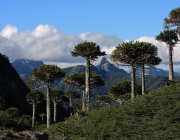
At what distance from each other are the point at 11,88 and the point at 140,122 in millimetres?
116838

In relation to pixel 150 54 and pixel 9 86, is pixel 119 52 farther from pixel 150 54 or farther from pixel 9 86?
pixel 9 86

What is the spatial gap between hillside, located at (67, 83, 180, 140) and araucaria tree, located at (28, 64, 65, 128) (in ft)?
44.8

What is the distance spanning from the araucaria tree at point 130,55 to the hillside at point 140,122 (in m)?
7.82

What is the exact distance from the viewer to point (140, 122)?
2744 centimetres

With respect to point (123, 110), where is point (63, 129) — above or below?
below

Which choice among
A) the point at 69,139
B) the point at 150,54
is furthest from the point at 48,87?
the point at 69,139

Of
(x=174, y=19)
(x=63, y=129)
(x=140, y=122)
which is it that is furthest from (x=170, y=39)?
(x=63, y=129)

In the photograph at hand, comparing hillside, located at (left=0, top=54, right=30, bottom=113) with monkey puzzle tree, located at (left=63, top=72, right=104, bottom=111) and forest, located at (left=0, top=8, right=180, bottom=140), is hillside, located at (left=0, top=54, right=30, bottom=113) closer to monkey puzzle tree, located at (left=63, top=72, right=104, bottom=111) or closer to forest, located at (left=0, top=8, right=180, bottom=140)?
monkey puzzle tree, located at (left=63, top=72, right=104, bottom=111)

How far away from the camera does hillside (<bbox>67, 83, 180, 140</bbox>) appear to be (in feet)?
82.6

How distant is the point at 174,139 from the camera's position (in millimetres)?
23781

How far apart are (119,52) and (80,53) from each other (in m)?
7.12

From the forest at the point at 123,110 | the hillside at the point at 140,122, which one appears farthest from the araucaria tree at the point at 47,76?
the hillside at the point at 140,122

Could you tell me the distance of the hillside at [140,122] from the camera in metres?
25.2

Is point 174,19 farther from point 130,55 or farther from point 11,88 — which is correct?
point 11,88
